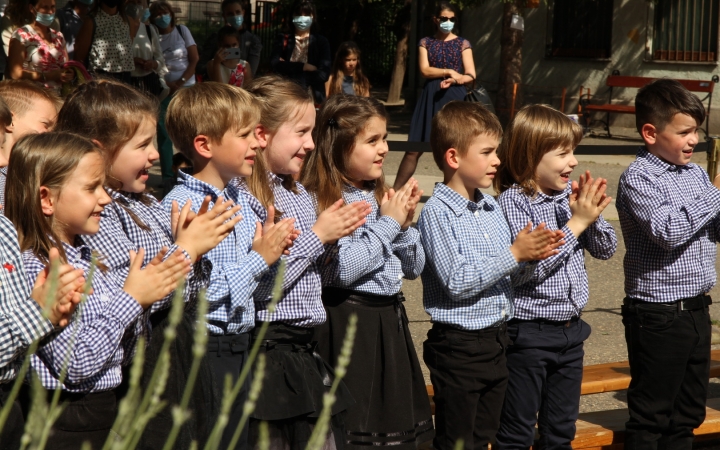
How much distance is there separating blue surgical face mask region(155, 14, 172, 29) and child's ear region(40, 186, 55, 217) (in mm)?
7428

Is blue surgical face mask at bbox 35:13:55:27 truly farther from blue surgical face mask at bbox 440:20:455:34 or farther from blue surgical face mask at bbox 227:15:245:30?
blue surgical face mask at bbox 440:20:455:34

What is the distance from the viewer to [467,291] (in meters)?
3.30

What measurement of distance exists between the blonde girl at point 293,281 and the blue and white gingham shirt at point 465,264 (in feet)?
1.53

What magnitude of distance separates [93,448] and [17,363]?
315 mm

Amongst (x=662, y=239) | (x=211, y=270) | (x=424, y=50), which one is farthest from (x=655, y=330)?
(x=424, y=50)

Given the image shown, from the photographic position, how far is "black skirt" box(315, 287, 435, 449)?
3299 mm

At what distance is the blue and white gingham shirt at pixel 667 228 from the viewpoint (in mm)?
3643

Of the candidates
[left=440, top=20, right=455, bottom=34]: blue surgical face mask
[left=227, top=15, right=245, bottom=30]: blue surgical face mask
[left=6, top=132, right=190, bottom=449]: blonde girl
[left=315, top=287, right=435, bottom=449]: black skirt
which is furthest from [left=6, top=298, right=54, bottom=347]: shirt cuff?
[left=227, top=15, right=245, bottom=30]: blue surgical face mask

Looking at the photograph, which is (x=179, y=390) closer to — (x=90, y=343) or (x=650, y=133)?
(x=90, y=343)

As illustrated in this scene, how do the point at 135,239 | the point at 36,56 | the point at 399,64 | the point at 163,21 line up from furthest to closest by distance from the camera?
the point at 399,64
the point at 163,21
the point at 36,56
the point at 135,239

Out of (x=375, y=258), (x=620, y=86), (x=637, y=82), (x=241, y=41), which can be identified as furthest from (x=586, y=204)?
(x=620, y=86)

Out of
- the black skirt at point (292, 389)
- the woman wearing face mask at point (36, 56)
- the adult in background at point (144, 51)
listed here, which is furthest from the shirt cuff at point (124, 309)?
the adult in background at point (144, 51)

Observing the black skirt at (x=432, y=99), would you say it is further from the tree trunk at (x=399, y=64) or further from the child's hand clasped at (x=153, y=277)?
the tree trunk at (x=399, y=64)

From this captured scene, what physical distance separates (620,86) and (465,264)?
15.5 m
